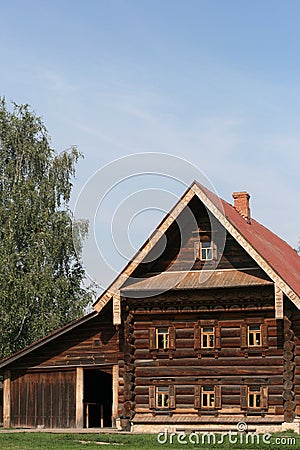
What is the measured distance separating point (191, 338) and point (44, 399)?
21.6ft

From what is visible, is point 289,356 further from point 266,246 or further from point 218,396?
point 266,246

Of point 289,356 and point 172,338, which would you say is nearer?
point 289,356

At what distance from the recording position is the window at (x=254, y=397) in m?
31.0

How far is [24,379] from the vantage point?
34156mm

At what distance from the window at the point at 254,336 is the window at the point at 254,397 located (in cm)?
157

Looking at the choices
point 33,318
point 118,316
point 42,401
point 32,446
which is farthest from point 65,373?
point 33,318

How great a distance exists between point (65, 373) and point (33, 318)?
13.4 metres

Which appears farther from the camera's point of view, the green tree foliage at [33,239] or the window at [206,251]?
the green tree foliage at [33,239]

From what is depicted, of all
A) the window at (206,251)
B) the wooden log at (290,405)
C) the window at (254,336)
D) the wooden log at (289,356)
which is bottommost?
the wooden log at (290,405)

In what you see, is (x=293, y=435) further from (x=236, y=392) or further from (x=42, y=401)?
(x=42, y=401)

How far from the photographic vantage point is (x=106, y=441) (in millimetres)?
27094

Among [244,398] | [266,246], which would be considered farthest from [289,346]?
[266,246]

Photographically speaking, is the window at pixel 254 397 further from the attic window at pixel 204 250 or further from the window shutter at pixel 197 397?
the attic window at pixel 204 250

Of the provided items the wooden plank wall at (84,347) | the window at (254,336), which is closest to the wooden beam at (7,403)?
the wooden plank wall at (84,347)
